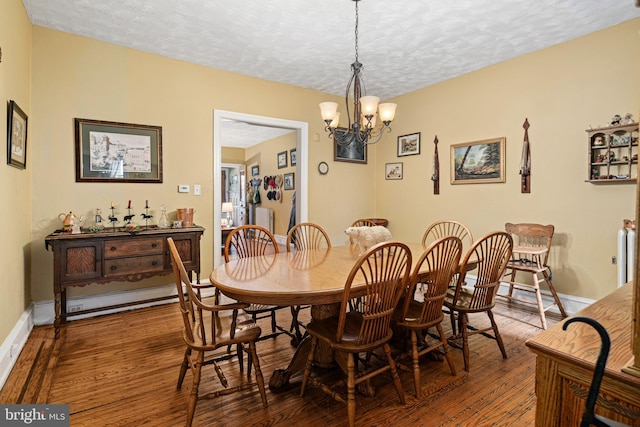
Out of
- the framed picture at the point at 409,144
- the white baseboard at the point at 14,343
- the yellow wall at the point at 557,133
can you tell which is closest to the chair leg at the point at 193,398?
the white baseboard at the point at 14,343

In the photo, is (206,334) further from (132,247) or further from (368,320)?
(132,247)

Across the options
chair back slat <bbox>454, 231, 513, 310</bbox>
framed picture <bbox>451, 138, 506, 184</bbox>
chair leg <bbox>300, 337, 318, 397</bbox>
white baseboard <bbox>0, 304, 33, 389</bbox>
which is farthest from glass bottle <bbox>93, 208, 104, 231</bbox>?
framed picture <bbox>451, 138, 506, 184</bbox>

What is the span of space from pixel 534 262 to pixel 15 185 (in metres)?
4.53

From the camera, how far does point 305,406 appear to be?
74.2 inches

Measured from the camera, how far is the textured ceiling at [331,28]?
2.70 m

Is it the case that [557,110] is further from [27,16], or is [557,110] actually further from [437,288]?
[27,16]

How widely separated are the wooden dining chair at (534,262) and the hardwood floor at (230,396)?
62cm

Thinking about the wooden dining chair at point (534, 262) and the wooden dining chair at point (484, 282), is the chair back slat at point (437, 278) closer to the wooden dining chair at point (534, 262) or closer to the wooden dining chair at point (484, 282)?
the wooden dining chair at point (484, 282)

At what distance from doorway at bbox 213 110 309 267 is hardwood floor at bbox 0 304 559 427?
1.51 metres

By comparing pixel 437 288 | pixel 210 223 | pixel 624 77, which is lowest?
pixel 437 288

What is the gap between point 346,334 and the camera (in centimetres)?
182

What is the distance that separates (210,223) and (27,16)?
246 cm

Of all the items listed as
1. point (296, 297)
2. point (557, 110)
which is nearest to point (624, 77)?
point (557, 110)

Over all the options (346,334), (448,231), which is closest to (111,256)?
(346,334)
